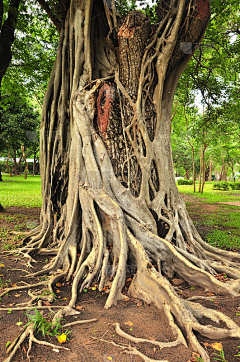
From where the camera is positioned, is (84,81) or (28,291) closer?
(28,291)

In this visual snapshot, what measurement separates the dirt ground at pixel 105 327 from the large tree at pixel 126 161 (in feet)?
0.81

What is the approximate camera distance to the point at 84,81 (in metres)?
4.79

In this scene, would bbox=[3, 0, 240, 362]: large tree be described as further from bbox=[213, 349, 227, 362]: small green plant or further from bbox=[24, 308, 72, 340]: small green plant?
A: bbox=[213, 349, 227, 362]: small green plant

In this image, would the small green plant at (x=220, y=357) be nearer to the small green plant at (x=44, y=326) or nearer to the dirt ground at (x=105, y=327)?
the dirt ground at (x=105, y=327)

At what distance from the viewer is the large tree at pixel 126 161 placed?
12.2 feet

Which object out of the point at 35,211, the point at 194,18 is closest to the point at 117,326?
the point at 194,18

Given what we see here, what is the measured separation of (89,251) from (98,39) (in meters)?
4.47

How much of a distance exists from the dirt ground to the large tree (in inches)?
9.8

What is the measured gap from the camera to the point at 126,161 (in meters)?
4.36

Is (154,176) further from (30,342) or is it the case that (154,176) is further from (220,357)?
(30,342)

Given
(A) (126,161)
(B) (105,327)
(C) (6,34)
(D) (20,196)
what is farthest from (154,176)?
(D) (20,196)

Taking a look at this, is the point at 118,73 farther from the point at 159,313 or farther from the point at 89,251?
the point at 159,313

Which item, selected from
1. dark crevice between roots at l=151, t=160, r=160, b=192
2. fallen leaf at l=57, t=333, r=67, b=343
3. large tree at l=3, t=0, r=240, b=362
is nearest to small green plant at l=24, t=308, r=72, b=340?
fallen leaf at l=57, t=333, r=67, b=343

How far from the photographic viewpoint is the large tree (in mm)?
3723
